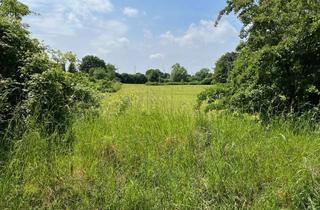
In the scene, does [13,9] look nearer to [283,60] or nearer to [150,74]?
[150,74]

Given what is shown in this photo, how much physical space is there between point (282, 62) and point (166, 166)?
10.6 feet

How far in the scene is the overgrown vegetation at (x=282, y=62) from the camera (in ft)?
23.0

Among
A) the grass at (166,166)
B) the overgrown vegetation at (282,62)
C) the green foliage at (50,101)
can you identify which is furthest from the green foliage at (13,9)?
the overgrown vegetation at (282,62)

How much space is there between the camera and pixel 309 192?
456 cm

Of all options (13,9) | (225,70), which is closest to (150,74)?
(13,9)

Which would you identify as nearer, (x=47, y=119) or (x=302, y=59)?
(x=47, y=119)

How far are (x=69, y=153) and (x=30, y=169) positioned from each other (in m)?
0.58

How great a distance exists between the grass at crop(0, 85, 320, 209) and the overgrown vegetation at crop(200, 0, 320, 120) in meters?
0.99

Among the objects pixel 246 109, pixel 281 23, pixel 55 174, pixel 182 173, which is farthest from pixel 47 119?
pixel 281 23

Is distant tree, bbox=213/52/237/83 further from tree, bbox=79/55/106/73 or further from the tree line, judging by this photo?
tree, bbox=79/55/106/73

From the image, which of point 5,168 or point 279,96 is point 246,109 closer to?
point 279,96

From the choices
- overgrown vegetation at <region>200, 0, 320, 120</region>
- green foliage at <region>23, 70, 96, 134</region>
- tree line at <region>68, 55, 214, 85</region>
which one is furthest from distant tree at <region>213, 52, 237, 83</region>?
green foliage at <region>23, 70, 96, 134</region>

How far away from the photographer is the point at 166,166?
511cm

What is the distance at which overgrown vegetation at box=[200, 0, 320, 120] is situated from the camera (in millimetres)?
7023
